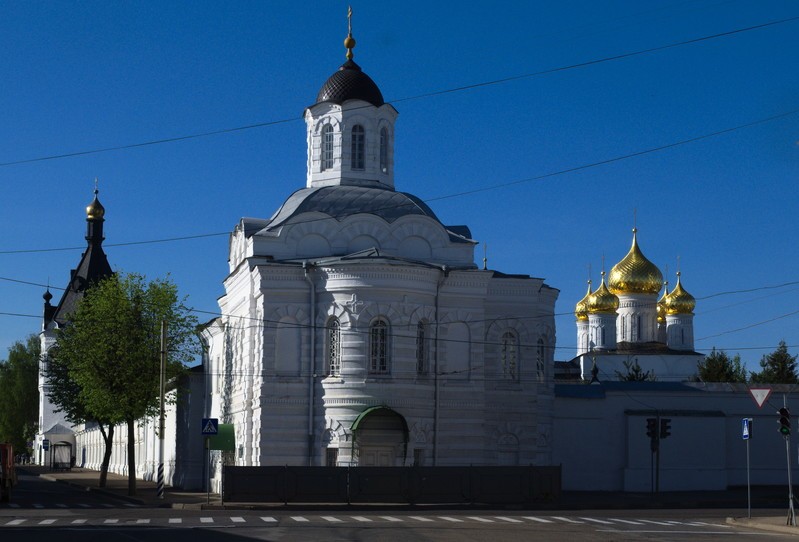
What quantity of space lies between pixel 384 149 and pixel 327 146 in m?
2.27

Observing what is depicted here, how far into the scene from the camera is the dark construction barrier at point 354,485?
37500 mm

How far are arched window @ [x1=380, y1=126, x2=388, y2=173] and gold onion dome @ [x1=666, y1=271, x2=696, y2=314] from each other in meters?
57.0

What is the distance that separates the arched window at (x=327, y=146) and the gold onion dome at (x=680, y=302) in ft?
191

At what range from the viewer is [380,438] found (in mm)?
41250

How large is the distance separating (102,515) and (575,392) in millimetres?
23879

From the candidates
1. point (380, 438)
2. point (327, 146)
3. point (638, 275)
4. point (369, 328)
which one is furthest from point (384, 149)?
point (638, 275)

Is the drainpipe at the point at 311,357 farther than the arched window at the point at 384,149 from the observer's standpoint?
No

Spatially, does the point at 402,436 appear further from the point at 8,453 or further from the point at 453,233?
the point at 8,453

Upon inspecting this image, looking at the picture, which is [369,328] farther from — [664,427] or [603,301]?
[603,301]

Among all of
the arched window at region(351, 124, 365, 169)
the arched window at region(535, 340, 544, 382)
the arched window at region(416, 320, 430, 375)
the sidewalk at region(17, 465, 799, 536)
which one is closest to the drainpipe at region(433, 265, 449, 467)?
the arched window at region(416, 320, 430, 375)

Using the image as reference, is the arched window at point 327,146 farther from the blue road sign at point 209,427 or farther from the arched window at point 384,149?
the blue road sign at point 209,427

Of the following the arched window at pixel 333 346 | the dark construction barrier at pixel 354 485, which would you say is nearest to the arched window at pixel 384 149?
the arched window at pixel 333 346

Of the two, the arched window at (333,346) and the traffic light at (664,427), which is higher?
the arched window at (333,346)

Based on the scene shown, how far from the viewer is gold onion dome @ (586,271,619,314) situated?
95.5 meters
